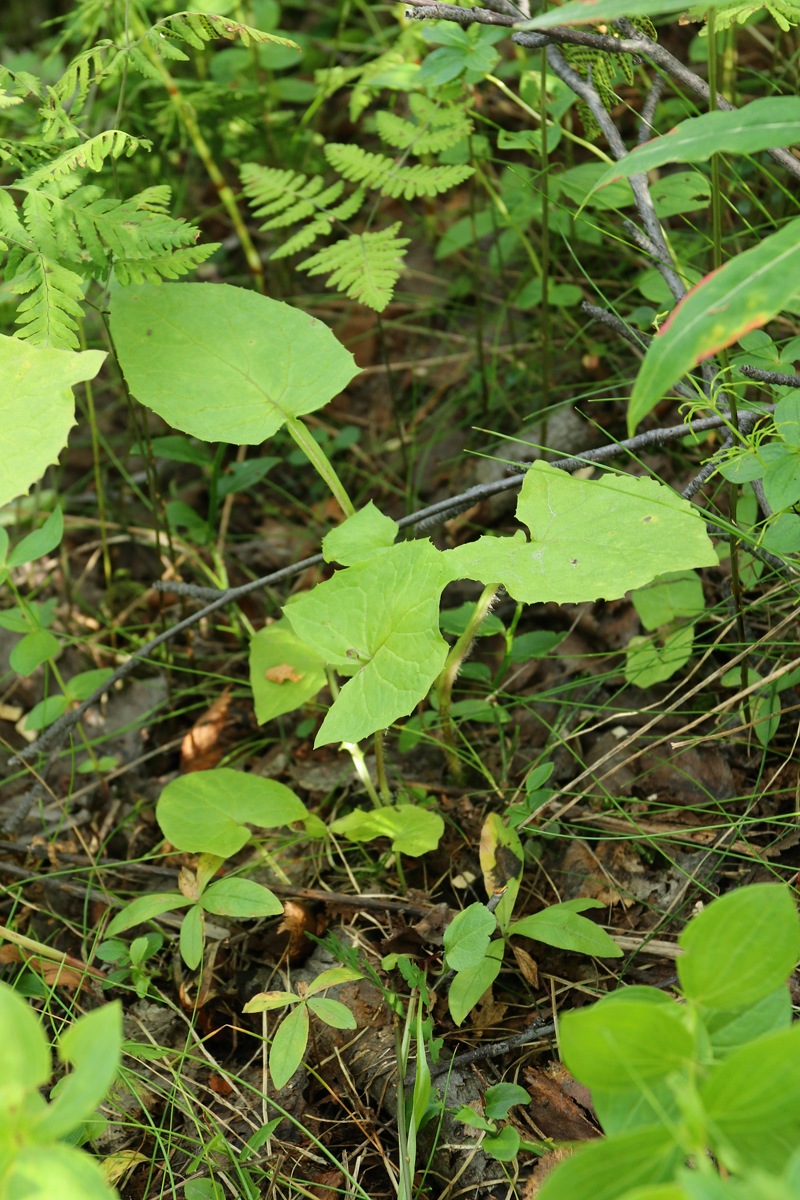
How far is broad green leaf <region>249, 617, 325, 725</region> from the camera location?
2000 mm

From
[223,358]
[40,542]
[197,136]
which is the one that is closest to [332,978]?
[40,542]

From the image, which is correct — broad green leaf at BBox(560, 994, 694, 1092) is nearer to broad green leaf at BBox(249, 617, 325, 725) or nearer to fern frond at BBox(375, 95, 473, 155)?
broad green leaf at BBox(249, 617, 325, 725)

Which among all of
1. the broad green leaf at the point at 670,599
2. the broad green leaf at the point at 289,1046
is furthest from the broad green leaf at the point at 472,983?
the broad green leaf at the point at 670,599

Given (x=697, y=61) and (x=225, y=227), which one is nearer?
(x=697, y=61)

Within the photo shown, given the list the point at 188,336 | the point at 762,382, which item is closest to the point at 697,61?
the point at 762,382

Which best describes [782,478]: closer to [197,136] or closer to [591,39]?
[591,39]

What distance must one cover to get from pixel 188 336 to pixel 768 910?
1.49 meters

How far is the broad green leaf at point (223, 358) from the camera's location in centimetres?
189

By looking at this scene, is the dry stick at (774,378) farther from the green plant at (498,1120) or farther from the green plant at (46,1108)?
the green plant at (46,1108)

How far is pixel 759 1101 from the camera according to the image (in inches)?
36.2

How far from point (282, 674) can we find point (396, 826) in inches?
16.5

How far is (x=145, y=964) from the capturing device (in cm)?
184

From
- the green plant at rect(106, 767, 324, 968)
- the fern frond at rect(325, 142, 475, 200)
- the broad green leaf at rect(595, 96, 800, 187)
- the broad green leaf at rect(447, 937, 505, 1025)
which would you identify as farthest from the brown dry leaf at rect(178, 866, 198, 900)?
the fern frond at rect(325, 142, 475, 200)

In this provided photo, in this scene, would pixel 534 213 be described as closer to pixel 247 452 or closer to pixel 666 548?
pixel 247 452
